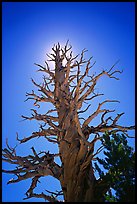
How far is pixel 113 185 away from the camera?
199 inches

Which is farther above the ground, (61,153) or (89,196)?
(61,153)

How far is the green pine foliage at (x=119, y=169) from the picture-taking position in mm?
4664

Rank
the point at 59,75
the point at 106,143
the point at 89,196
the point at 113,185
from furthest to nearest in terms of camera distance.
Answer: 1. the point at 59,75
2. the point at 89,196
3. the point at 106,143
4. the point at 113,185

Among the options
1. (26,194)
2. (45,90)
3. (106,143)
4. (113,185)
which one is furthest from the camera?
(45,90)

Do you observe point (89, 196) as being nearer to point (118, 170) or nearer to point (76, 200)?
point (76, 200)

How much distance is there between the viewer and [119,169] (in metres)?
5.09

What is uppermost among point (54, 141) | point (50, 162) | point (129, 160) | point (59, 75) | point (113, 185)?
point (59, 75)

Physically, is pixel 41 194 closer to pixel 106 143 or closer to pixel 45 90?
pixel 106 143

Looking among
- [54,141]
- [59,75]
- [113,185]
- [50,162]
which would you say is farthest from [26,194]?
[59,75]

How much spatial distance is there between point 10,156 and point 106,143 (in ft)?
9.70

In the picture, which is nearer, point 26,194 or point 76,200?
point 76,200

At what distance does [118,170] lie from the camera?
507 centimetres

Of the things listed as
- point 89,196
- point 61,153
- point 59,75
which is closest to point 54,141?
point 61,153

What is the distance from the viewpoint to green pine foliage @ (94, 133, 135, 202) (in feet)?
15.3
